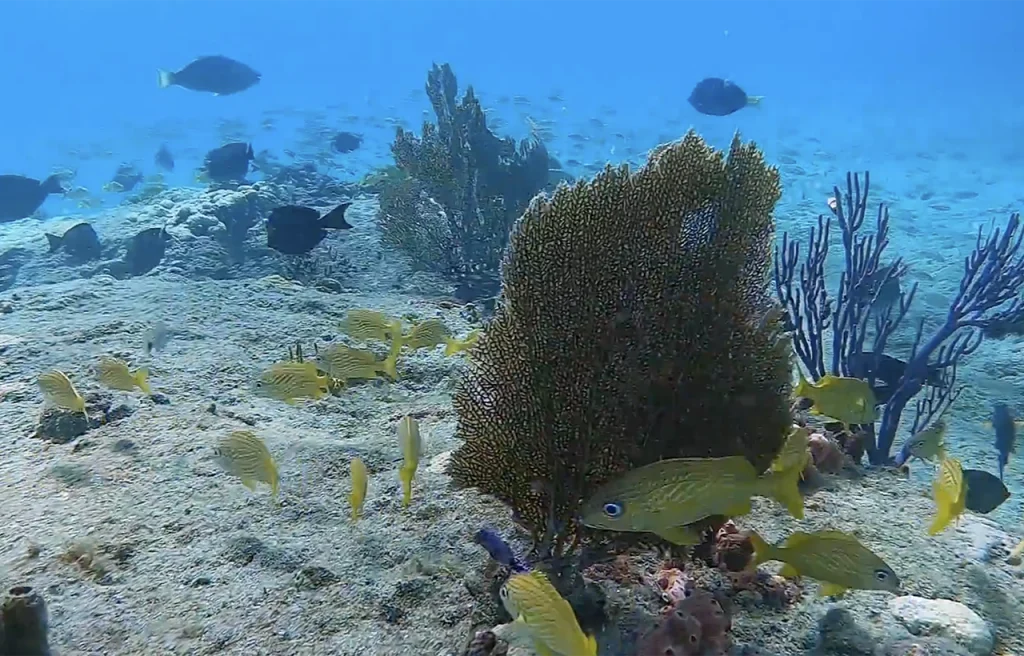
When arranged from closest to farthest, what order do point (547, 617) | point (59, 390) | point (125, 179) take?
point (547, 617) → point (59, 390) → point (125, 179)

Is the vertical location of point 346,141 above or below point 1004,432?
above

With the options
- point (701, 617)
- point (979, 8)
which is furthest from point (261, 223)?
point (979, 8)

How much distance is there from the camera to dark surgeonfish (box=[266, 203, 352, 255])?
7.03 metres

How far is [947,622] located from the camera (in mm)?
3152

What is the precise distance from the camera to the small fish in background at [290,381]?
472 cm

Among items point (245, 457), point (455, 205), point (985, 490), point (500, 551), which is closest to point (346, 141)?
point (455, 205)

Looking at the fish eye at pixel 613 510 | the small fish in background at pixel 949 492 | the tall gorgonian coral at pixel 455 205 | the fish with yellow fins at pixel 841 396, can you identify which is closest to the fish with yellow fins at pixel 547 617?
the fish eye at pixel 613 510

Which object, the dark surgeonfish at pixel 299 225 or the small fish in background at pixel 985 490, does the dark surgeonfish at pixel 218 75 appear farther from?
the small fish in background at pixel 985 490

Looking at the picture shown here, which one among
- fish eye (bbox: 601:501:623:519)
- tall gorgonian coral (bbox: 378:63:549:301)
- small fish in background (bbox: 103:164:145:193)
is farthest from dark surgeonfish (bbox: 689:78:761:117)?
small fish in background (bbox: 103:164:145:193)

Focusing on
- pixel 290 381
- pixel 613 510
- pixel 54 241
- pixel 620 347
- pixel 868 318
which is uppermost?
pixel 54 241

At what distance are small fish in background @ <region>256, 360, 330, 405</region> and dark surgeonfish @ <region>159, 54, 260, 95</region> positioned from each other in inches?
387

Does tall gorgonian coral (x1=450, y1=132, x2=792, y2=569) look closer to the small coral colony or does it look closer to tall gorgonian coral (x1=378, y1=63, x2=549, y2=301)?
the small coral colony

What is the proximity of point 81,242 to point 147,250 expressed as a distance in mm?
2240

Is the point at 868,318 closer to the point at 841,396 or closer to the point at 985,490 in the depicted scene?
the point at 985,490
